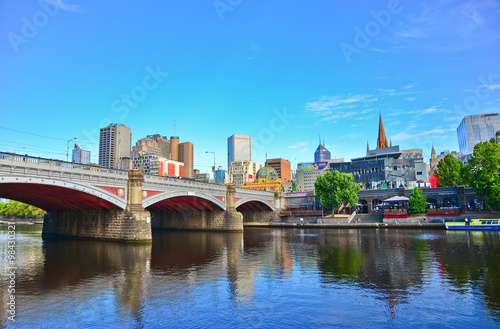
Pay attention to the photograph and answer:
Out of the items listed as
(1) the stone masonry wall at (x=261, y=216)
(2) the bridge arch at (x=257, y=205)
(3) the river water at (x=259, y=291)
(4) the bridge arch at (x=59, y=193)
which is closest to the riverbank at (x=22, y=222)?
(1) the stone masonry wall at (x=261, y=216)

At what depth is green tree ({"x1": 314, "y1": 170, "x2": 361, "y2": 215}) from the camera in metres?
86.5

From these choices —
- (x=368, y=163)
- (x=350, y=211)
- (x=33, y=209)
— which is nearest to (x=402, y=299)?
(x=350, y=211)

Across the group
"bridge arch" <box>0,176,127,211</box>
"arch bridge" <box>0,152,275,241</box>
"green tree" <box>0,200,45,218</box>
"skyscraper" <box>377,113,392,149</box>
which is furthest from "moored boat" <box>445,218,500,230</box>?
"green tree" <box>0,200,45,218</box>

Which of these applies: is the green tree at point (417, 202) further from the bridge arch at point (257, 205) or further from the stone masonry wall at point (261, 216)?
the bridge arch at point (257, 205)

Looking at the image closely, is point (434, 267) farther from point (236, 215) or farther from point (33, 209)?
point (33, 209)

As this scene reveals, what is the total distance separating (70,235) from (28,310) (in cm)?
4221

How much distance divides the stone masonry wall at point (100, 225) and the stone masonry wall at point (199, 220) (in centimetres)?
2553

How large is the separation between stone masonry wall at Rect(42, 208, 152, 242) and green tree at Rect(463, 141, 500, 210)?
6504cm

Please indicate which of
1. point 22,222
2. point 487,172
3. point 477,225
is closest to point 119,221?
point 477,225

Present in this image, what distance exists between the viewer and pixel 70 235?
178ft

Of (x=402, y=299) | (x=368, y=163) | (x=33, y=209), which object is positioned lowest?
(x=402, y=299)

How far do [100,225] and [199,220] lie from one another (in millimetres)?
28071

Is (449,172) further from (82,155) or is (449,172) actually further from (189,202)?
(82,155)

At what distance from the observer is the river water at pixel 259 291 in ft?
48.9
